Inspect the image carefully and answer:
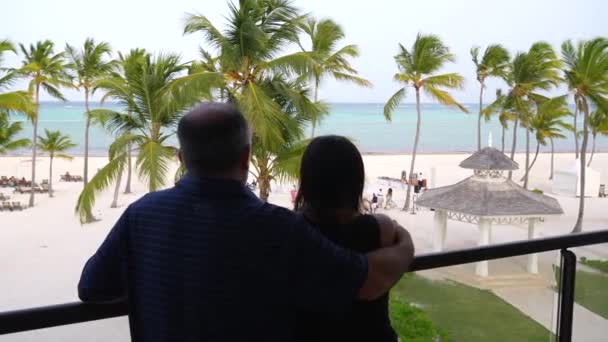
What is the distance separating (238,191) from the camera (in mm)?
1200

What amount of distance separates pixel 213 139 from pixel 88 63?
29.7 metres

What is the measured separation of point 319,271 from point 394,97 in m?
23.9

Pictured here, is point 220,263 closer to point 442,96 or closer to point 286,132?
point 286,132

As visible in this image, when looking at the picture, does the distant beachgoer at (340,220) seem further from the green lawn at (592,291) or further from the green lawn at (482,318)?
the green lawn at (592,291)

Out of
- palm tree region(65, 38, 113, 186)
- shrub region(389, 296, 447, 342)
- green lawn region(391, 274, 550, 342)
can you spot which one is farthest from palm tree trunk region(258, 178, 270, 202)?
palm tree region(65, 38, 113, 186)

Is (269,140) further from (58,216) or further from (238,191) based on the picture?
(58,216)

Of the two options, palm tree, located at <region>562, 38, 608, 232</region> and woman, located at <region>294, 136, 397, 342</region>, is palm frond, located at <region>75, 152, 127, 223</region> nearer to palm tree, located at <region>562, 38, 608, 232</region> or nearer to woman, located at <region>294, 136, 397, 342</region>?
woman, located at <region>294, 136, 397, 342</region>

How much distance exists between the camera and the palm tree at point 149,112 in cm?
1178

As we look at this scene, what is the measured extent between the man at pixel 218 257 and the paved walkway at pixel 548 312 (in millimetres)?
1436

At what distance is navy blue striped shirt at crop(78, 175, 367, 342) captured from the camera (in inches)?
46.0

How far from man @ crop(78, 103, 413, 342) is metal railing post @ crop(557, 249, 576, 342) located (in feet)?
4.46

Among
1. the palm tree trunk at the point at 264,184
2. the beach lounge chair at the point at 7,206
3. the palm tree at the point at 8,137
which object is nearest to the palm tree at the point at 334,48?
the palm tree trunk at the point at 264,184

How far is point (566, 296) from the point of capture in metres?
2.35

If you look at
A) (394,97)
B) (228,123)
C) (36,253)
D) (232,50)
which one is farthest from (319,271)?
(394,97)
